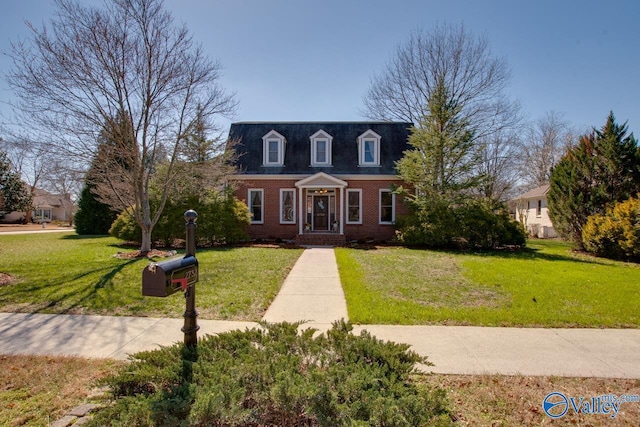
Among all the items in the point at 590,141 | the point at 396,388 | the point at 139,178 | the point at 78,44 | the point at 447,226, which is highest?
the point at 78,44

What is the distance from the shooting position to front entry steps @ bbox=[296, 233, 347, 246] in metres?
16.0

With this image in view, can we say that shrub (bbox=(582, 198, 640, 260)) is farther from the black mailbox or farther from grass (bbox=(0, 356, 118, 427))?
grass (bbox=(0, 356, 118, 427))

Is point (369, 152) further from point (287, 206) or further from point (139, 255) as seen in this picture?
point (139, 255)

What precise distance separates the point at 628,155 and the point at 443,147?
7.08 metres

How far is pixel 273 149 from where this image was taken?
18672 millimetres

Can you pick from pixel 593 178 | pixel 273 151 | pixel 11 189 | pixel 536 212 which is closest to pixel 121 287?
pixel 273 151

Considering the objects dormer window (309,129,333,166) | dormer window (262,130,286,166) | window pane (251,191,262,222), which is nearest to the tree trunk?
window pane (251,191,262,222)

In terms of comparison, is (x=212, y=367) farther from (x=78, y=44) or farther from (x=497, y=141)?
(x=497, y=141)

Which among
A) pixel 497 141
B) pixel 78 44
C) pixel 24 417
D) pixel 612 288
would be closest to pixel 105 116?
pixel 78 44

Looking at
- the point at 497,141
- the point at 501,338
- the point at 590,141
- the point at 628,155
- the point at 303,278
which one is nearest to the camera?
the point at 501,338

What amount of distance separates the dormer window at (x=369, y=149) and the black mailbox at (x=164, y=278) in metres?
16.1

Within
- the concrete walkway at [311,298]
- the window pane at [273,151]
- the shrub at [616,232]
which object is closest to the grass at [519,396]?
the concrete walkway at [311,298]

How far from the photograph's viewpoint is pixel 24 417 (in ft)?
8.63

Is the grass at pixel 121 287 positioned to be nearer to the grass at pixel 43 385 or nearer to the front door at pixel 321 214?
the grass at pixel 43 385
